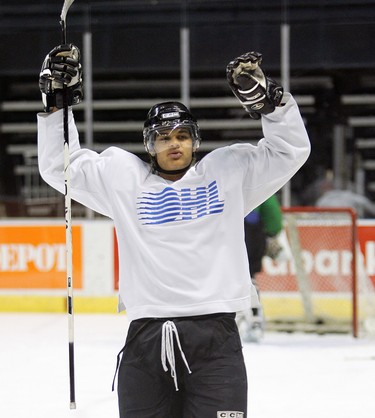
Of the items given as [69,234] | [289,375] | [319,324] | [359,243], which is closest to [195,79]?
[359,243]

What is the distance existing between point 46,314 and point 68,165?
15.7ft

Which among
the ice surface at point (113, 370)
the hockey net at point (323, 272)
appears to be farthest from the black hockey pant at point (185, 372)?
the hockey net at point (323, 272)

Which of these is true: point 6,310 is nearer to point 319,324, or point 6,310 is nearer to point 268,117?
point 319,324

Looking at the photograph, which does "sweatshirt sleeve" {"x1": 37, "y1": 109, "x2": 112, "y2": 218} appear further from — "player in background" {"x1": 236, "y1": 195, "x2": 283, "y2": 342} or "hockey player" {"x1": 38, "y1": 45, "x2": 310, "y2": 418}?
"player in background" {"x1": 236, "y1": 195, "x2": 283, "y2": 342}

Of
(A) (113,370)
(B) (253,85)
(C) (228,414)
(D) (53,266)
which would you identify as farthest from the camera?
(D) (53,266)

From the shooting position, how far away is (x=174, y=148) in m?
2.17

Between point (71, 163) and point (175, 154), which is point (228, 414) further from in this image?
point (71, 163)

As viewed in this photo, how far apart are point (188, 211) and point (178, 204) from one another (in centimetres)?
3

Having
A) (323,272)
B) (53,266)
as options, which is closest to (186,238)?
(323,272)

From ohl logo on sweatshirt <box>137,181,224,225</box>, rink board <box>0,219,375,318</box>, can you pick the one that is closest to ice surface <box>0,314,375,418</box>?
rink board <box>0,219,375,318</box>

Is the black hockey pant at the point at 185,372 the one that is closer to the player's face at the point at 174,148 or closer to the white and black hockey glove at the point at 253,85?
the player's face at the point at 174,148

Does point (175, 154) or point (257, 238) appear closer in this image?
point (175, 154)

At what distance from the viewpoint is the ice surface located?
3.76 meters

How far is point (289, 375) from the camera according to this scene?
4.49 metres
